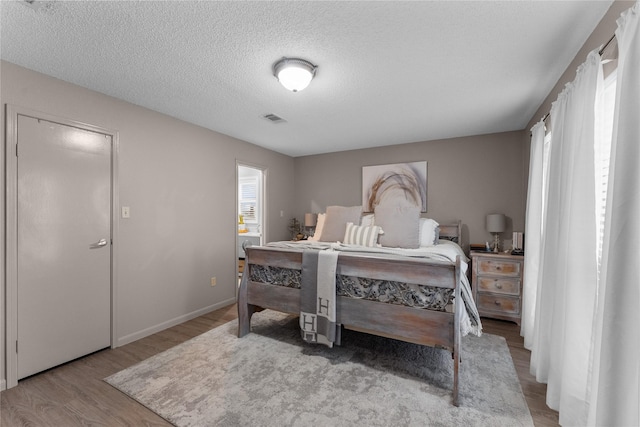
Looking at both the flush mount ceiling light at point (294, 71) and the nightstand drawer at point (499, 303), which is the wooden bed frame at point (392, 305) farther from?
the nightstand drawer at point (499, 303)

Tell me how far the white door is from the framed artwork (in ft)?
11.2

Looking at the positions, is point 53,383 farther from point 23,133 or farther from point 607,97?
point 607,97

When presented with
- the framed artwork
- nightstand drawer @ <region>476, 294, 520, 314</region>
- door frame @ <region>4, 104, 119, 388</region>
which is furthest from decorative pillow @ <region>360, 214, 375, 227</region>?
door frame @ <region>4, 104, 119, 388</region>

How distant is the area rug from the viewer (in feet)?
5.73

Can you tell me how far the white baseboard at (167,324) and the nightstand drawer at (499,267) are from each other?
333 centimetres

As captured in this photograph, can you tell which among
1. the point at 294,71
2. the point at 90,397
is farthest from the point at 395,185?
the point at 90,397

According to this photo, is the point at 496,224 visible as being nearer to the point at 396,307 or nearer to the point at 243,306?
the point at 396,307

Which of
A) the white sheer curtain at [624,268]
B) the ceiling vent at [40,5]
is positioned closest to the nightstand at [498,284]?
the white sheer curtain at [624,268]

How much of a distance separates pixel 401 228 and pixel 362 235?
18.8 inches

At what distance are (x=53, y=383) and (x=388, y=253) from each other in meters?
2.79

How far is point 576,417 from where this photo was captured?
153 cm

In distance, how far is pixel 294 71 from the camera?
6.68ft

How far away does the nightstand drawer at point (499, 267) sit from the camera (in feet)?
10.7

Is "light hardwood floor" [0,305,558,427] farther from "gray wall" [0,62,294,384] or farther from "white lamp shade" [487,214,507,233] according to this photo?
"white lamp shade" [487,214,507,233]
